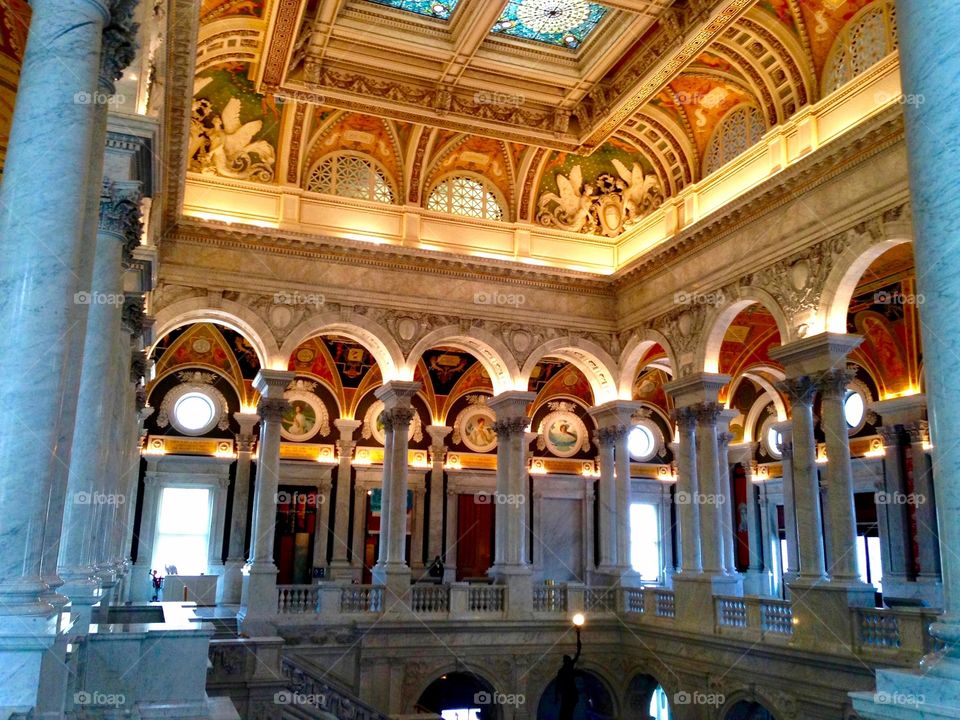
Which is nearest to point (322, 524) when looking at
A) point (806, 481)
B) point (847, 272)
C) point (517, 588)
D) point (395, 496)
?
point (395, 496)

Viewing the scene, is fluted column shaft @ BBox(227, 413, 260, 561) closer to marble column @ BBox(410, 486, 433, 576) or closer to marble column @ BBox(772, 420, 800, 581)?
marble column @ BBox(410, 486, 433, 576)

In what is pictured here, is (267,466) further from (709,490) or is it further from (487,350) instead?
(709,490)

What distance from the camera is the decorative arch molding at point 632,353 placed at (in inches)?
758

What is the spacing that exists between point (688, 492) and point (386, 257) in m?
7.92

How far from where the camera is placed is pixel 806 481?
47.4 feet

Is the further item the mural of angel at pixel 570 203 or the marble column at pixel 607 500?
the mural of angel at pixel 570 203

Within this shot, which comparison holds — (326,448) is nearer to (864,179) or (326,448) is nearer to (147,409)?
(147,409)

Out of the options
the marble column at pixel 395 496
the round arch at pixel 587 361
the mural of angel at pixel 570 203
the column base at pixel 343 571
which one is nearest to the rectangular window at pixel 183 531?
the column base at pixel 343 571

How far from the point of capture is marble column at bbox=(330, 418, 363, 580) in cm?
2322

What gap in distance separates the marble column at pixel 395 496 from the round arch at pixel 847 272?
28.2ft

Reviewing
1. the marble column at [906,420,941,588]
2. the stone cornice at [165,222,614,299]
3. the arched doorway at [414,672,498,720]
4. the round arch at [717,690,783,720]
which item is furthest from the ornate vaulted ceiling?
the arched doorway at [414,672,498,720]

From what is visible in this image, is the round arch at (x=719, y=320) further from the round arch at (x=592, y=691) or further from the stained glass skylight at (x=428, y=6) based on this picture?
the stained glass skylight at (x=428, y=6)

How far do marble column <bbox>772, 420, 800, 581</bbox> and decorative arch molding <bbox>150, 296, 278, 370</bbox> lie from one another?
43.4ft

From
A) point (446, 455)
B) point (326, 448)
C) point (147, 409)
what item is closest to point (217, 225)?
point (147, 409)
